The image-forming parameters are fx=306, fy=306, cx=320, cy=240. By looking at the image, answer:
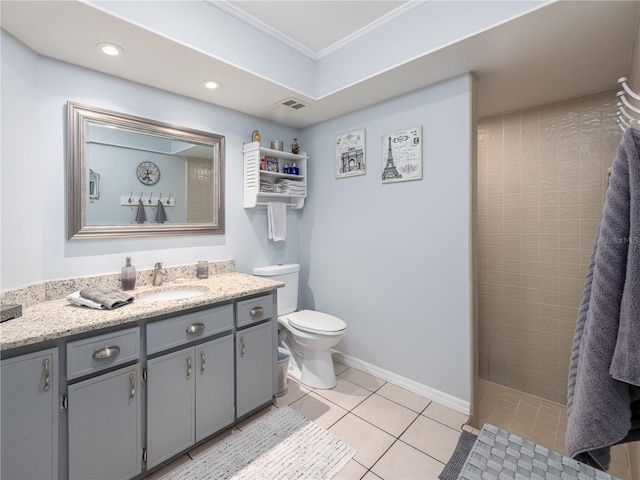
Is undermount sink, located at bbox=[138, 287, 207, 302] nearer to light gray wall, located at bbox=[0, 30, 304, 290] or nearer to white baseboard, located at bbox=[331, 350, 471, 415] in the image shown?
light gray wall, located at bbox=[0, 30, 304, 290]

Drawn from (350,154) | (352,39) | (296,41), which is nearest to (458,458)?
(350,154)

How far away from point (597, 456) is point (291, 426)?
5.27 ft

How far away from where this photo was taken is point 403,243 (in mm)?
2340

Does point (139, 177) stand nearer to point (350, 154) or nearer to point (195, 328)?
point (195, 328)

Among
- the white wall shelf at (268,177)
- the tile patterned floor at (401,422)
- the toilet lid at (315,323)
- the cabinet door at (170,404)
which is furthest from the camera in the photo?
the white wall shelf at (268,177)

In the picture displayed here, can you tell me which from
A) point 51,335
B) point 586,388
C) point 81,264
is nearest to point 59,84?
point 81,264

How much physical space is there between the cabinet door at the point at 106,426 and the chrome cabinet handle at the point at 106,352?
0.29 feet

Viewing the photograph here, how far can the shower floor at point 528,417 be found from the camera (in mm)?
A: 1828

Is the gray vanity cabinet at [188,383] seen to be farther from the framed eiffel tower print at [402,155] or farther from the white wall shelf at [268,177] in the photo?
the framed eiffel tower print at [402,155]

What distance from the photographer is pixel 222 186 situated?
2475 millimetres

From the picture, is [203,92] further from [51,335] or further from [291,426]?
[291,426]

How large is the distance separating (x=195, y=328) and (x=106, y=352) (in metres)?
0.41

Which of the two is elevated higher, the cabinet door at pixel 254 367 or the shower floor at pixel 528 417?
the cabinet door at pixel 254 367

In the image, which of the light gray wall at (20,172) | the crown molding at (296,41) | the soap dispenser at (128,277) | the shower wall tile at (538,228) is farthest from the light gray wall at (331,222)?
the shower wall tile at (538,228)
